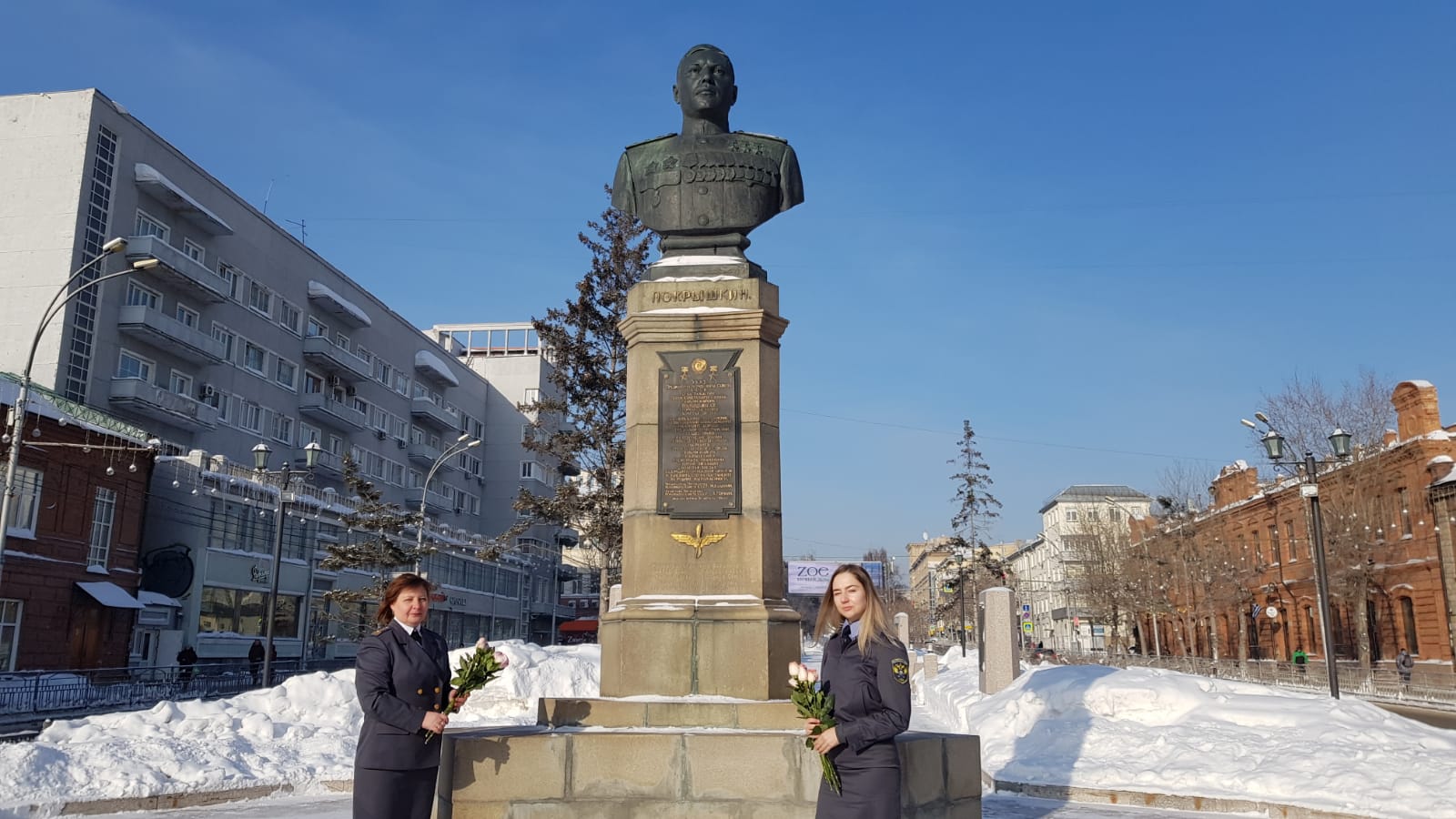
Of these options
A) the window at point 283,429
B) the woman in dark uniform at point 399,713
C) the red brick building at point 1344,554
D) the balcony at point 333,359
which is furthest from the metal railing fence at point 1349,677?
the balcony at point 333,359

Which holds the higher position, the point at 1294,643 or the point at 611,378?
the point at 611,378

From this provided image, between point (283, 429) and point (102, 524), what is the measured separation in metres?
17.5

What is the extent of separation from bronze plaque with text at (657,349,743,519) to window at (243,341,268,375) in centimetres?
4586

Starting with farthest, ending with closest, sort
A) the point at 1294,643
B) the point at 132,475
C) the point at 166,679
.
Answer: the point at 1294,643, the point at 132,475, the point at 166,679

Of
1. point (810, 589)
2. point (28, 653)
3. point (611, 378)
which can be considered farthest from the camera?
point (810, 589)

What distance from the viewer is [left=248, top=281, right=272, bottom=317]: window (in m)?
50.4

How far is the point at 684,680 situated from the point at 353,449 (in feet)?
185

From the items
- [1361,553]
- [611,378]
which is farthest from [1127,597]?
[611,378]

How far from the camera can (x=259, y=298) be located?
51438mm

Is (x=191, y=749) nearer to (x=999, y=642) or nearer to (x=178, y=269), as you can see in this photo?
(x=999, y=642)

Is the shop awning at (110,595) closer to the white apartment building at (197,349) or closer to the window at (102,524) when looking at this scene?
the window at (102,524)

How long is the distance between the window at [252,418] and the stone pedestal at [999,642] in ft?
126

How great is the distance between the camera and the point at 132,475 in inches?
1497

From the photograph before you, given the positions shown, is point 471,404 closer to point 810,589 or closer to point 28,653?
point 810,589
